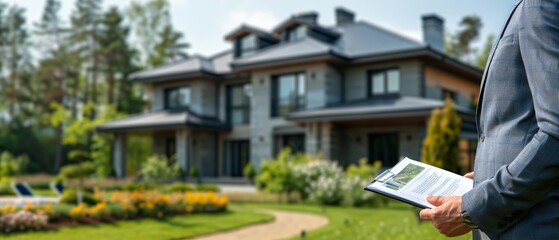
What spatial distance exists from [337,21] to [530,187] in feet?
85.3

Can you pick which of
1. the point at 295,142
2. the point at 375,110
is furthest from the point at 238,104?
the point at 375,110

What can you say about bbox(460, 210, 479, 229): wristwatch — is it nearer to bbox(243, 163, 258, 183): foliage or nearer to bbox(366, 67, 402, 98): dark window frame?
bbox(366, 67, 402, 98): dark window frame

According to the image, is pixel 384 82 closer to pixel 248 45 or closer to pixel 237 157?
pixel 248 45

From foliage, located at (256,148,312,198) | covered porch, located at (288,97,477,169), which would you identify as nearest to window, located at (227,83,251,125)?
covered porch, located at (288,97,477,169)

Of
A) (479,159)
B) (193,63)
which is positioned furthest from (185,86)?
(479,159)

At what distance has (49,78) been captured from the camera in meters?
46.0

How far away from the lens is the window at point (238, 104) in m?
26.5

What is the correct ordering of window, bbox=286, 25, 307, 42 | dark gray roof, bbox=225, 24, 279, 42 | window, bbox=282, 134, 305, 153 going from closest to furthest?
window, bbox=282, 134, 305, 153 → window, bbox=286, 25, 307, 42 → dark gray roof, bbox=225, 24, 279, 42

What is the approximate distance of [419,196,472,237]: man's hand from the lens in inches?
76.3

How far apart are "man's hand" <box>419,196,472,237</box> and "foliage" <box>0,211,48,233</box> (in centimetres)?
889

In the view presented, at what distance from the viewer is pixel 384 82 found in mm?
22250

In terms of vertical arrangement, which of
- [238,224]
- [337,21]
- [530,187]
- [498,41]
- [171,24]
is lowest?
[238,224]

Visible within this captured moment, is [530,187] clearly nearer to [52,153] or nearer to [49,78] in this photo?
[52,153]

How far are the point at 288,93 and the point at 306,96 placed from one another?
119cm
